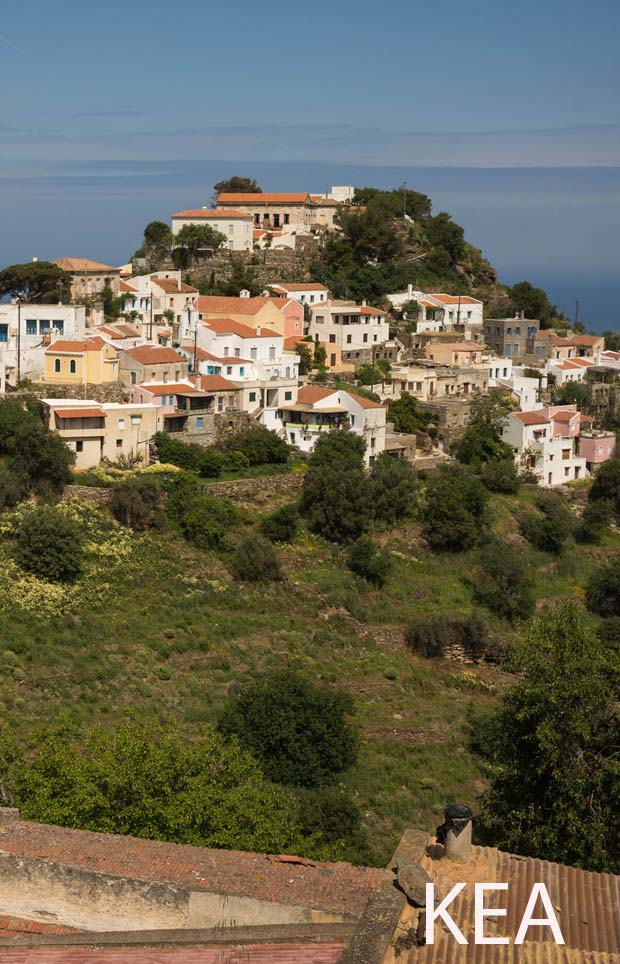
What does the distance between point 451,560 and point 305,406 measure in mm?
9025

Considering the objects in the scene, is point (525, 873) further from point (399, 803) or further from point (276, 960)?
point (399, 803)

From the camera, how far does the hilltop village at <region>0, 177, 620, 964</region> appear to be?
963 centimetres

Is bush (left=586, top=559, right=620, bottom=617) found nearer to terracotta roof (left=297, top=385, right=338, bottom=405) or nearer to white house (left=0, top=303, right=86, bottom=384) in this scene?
terracotta roof (left=297, top=385, right=338, bottom=405)

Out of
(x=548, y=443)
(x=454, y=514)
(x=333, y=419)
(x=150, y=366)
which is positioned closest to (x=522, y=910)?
(x=454, y=514)

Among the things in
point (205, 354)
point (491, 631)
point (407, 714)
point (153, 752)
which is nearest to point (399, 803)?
point (407, 714)

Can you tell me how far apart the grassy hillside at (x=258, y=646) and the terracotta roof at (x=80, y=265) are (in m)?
23.3

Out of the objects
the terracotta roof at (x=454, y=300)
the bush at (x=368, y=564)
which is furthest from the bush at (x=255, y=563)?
the terracotta roof at (x=454, y=300)

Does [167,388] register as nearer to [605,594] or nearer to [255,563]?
[255,563]

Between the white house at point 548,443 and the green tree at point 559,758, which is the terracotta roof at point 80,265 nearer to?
the white house at point 548,443

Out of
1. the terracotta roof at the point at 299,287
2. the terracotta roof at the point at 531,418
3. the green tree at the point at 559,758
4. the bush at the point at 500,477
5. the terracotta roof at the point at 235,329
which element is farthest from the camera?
the terracotta roof at the point at 299,287

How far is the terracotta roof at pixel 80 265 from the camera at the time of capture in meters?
56.5

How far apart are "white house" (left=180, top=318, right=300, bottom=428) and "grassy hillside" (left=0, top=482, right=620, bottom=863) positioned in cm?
658

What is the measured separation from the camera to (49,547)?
31.2 metres

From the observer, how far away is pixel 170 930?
8.71m
